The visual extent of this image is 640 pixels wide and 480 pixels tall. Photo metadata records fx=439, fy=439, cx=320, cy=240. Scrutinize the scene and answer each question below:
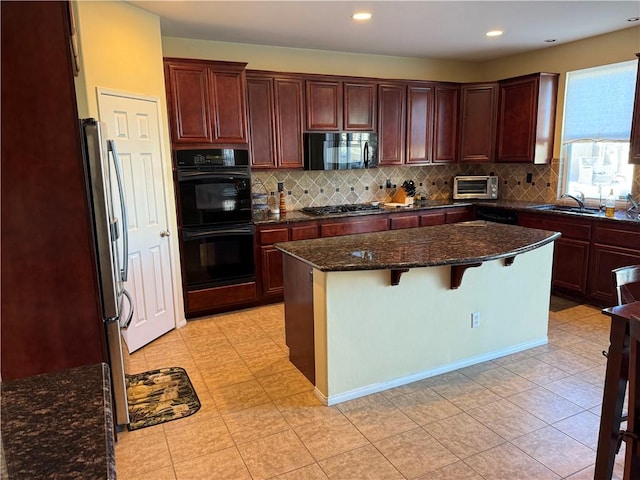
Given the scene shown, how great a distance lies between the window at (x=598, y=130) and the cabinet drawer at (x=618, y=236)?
0.76 meters

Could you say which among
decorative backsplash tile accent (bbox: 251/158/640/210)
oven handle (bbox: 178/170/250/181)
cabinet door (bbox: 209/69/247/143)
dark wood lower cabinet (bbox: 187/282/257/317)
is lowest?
dark wood lower cabinet (bbox: 187/282/257/317)

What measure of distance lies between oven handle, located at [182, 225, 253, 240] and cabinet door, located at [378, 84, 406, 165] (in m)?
A: 1.98

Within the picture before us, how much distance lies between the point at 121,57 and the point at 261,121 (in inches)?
60.5

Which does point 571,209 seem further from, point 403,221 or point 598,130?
point 403,221

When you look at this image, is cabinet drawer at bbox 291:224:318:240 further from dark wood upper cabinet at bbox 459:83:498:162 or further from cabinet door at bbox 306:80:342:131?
dark wood upper cabinet at bbox 459:83:498:162

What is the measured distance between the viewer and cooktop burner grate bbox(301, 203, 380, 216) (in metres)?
4.95

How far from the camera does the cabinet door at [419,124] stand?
17.8ft

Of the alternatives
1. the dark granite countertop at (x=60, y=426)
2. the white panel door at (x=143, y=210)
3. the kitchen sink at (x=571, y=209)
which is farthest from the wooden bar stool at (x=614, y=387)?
the white panel door at (x=143, y=210)

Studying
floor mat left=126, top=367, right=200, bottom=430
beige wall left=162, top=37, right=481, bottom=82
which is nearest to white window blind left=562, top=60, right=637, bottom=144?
beige wall left=162, top=37, right=481, bottom=82

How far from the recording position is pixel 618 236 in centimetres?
406

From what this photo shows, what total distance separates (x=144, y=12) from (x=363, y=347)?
3117 mm

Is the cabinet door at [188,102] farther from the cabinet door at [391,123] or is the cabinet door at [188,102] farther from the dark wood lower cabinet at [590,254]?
the dark wood lower cabinet at [590,254]

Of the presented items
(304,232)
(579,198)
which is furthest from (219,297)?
(579,198)

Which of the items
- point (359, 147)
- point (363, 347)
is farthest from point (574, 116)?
point (363, 347)
